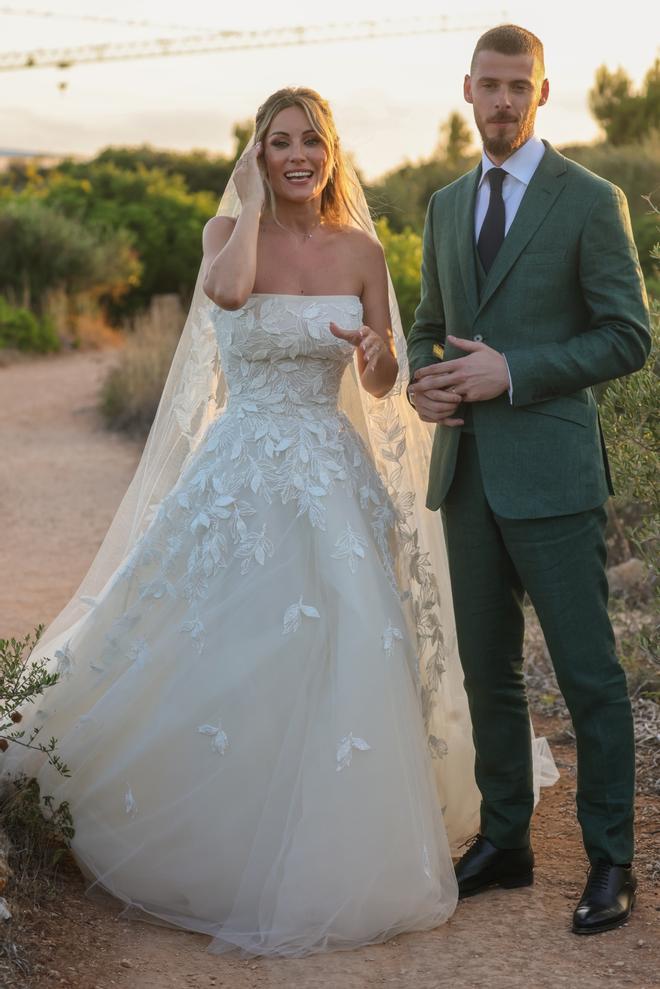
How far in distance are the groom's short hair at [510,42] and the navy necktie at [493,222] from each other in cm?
29

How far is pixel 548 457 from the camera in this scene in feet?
10.8

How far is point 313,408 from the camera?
3.71 meters

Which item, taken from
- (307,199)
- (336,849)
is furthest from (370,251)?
(336,849)

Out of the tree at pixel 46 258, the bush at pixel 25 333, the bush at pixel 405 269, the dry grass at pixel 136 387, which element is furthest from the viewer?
the tree at pixel 46 258

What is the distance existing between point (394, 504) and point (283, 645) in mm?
696

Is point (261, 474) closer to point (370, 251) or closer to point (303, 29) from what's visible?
point (370, 251)

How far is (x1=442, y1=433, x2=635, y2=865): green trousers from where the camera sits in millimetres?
3307

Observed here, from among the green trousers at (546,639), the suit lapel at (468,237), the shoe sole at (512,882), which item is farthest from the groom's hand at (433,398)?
the shoe sole at (512,882)

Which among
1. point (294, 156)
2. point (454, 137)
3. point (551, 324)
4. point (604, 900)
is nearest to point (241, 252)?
point (294, 156)

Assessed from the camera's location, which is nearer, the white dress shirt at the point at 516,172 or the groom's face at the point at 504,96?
the groom's face at the point at 504,96

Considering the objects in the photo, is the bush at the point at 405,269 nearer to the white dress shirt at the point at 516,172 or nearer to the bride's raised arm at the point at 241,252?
the bride's raised arm at the point at 241,252

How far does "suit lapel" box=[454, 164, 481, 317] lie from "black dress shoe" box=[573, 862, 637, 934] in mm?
1613

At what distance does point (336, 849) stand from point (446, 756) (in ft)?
2.56

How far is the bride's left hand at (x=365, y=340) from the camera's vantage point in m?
3.49
